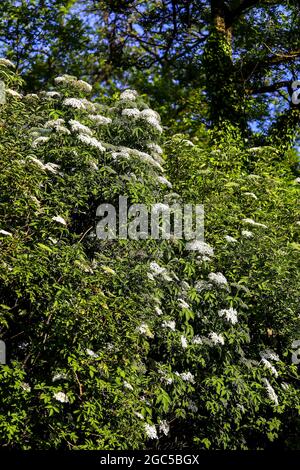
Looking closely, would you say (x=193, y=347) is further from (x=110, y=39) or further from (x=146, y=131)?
(x=110, y=39)

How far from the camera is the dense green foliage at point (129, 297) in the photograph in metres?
4.11

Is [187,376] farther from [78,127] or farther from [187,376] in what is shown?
[78,127]

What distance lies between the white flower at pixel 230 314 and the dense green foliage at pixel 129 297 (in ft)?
0.05

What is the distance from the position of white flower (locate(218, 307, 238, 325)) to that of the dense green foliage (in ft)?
0.05

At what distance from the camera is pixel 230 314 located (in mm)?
4949

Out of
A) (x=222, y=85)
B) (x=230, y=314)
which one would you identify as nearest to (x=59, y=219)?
(x=230, y=314)

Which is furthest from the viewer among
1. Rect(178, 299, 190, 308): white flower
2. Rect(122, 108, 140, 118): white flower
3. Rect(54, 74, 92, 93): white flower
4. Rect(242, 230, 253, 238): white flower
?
Rect(54, 74, 92, 93): white flower

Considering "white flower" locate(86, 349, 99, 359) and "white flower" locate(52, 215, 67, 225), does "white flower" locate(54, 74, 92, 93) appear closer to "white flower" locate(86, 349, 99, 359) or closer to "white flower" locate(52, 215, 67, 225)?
"white flower" locate(52, 215, 67, 225)

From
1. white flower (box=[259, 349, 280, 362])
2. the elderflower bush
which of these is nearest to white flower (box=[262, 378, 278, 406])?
the elderflower bush

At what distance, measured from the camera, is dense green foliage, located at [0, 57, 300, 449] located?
162 inches

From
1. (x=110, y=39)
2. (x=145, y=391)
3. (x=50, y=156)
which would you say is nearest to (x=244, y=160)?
(x=50, y=156)

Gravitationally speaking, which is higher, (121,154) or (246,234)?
(121,154)

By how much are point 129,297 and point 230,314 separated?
869mm

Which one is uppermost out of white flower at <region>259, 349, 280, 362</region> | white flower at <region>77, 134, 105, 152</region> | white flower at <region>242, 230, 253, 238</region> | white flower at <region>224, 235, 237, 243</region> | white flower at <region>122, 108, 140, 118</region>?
white flower at <region>122, 108, 140, 118</region>
